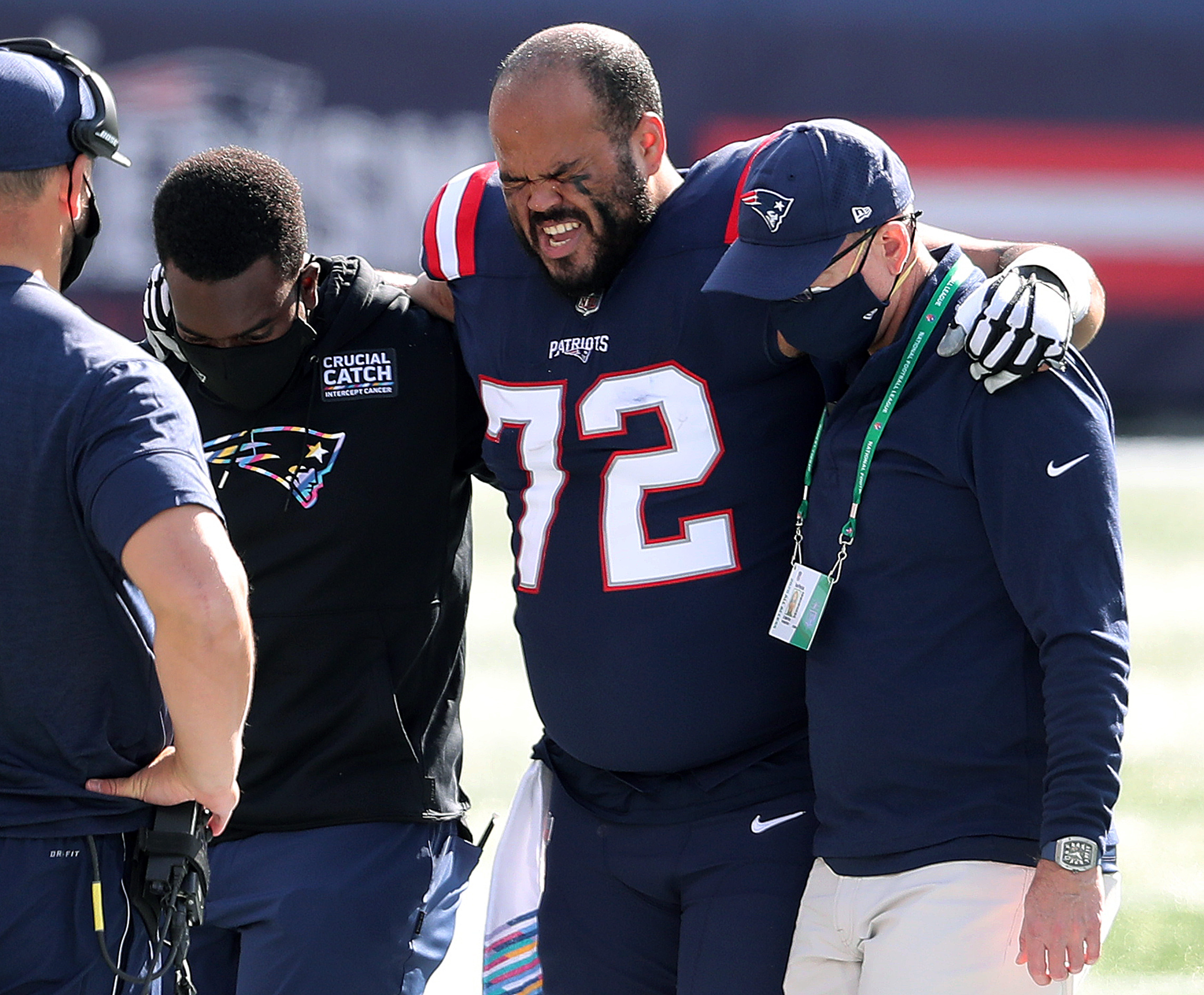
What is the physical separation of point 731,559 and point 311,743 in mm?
790

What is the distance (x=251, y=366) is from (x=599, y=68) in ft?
2.46

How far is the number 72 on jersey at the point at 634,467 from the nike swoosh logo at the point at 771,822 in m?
0.38

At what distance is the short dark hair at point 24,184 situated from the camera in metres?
1.89

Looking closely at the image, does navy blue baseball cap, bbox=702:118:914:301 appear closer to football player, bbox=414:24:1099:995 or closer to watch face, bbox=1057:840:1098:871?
football player, bbox=414:24:1099:995

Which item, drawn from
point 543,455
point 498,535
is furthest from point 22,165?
point 498,535

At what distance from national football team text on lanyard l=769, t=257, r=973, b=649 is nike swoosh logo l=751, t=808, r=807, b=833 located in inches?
11.6

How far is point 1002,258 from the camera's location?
2.50m

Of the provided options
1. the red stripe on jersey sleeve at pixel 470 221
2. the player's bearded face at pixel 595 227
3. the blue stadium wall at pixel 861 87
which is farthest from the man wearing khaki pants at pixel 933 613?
the blue stadium wall at pixel 861 87

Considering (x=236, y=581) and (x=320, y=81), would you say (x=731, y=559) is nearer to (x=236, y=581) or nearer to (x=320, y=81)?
(x=236, y=581)

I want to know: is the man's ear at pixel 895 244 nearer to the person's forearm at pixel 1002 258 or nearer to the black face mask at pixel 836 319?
the black face mask at pixel 836 319

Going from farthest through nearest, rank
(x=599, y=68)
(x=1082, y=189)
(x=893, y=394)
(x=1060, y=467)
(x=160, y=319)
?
(x=1082, y=189) → (x=160, y=319) → (x=599, y=68) → (x=893, y=394) → (x=1060, y=467)

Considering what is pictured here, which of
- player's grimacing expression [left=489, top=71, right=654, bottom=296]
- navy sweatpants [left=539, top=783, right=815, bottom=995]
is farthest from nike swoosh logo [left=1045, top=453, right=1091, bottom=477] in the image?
player's grimacing expression [left=489, top=71, right=654, bottom=296]

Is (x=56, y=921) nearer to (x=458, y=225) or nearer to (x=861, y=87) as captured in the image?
(x=458, y=225)

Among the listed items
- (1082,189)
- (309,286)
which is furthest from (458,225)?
(1082,189)
